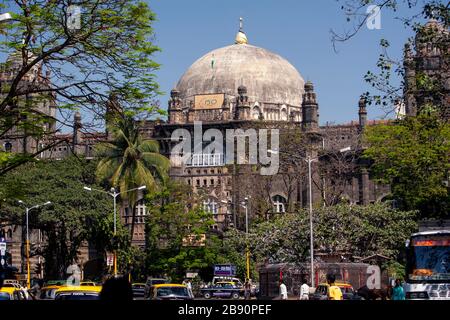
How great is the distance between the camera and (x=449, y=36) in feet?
62.5

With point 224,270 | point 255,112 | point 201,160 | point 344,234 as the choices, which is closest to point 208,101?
point 255,112

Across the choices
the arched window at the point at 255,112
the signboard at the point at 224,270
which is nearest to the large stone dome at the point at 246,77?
the arched window at the point at 255,112

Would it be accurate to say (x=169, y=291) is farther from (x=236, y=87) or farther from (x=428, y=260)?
(x=236, y=87)

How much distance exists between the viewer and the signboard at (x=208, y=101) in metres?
91.1

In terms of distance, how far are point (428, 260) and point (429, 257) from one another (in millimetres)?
87

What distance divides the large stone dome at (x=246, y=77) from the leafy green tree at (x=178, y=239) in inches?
1345

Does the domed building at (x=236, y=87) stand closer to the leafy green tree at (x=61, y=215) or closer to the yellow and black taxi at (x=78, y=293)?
the leafy green tree at (x=61, y=215)

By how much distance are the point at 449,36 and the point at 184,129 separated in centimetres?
6997

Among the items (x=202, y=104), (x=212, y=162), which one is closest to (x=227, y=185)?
(x=212, y=162)

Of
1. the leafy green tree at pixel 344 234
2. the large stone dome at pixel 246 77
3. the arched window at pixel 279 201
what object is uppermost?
the large stone dome at pixel 246 77

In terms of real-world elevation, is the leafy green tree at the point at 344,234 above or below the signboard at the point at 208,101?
below
